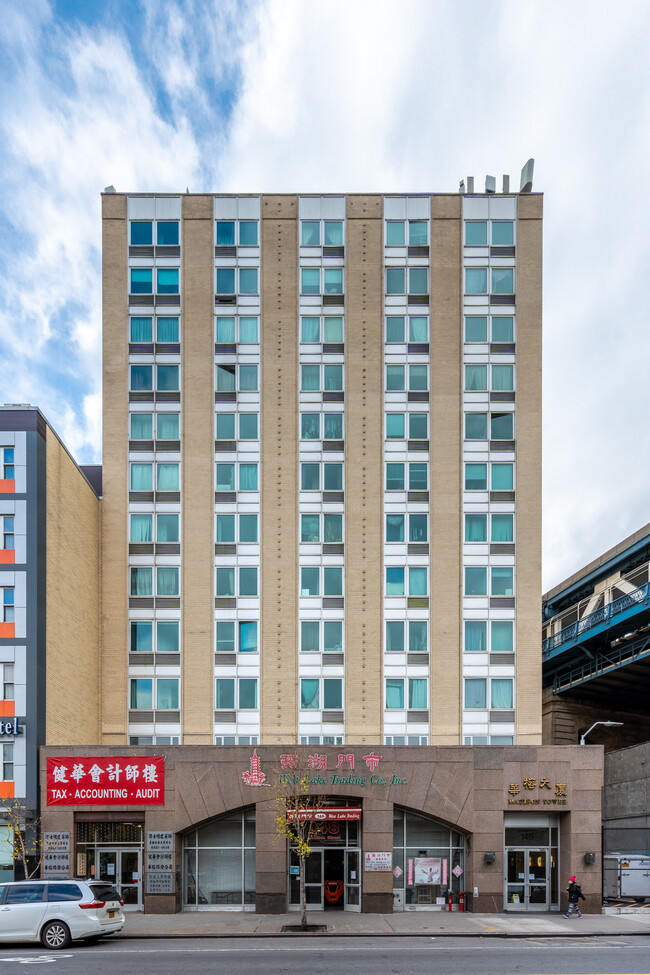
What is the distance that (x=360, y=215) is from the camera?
34.9m

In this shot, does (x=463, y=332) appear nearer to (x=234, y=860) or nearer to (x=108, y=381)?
(x=108, y=381)

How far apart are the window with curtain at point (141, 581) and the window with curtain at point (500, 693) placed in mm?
14662

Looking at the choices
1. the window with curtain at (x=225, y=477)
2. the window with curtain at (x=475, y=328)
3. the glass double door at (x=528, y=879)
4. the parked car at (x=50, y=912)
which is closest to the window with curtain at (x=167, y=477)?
the window with curtain at (x=225, y=477)

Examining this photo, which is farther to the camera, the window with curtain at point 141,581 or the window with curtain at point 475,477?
the window with curtain at point 475,477

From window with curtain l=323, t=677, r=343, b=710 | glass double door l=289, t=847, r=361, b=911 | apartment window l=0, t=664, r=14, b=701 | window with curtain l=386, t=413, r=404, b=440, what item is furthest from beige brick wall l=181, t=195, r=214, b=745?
window with curtain l=386, t=413, r=404, b=440

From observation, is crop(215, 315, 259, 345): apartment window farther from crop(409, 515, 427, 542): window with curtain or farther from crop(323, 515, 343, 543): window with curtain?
crop(409, 515, 427, 542): window with curtain

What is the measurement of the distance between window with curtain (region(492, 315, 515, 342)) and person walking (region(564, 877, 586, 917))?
2107 centimetres

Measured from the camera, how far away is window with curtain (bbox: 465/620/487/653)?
32.9m

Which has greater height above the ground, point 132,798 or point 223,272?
point 223,272

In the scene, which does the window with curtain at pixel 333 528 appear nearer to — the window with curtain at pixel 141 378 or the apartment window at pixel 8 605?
the window with curtain at pixel 141 378

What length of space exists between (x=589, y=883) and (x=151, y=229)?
30892 millimetres

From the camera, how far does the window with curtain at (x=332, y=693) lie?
32438 millimetres

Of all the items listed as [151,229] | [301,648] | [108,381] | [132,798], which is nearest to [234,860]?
[132,798]

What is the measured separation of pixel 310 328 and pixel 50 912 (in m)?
23.5
